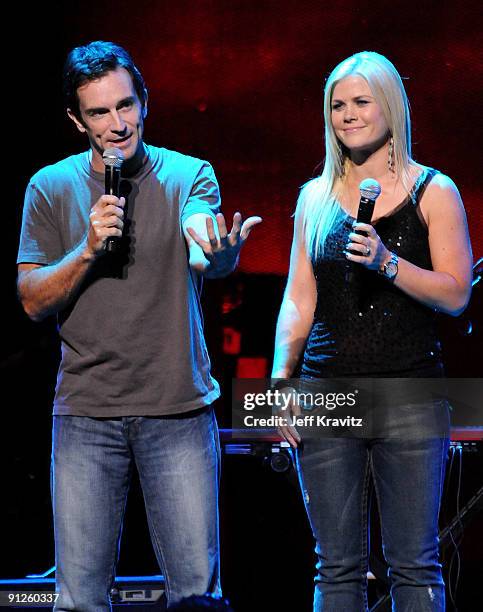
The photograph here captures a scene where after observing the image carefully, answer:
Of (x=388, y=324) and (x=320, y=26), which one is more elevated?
(x=320, y=26)

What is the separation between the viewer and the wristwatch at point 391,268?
6.95 feet

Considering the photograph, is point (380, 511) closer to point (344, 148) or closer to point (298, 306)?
point (298, 306)

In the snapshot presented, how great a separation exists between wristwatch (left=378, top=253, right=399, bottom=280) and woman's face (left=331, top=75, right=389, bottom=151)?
1.15ft

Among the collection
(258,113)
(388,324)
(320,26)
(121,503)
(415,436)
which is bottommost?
(121,503)

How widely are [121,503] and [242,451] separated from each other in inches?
43.1

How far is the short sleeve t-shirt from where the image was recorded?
203 cm

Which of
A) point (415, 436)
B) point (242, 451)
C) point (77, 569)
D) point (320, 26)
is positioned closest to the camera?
point (77, 569)

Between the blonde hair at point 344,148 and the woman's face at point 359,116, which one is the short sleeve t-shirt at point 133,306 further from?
the woman's face at point 359,116

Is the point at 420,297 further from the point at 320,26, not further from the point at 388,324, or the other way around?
the point at 320,26

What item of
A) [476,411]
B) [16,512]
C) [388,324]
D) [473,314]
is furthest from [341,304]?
[16,512]

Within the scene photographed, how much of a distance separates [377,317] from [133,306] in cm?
61

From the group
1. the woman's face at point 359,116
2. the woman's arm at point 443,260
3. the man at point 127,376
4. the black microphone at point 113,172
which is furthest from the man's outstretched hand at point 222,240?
the woman's face at point 359,116

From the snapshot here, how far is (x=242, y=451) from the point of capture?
3.13 m

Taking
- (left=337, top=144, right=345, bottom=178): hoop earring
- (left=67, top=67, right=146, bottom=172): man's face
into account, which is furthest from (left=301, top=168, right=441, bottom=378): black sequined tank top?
(left=67, top=67, right=146, bottom=172): man's face
